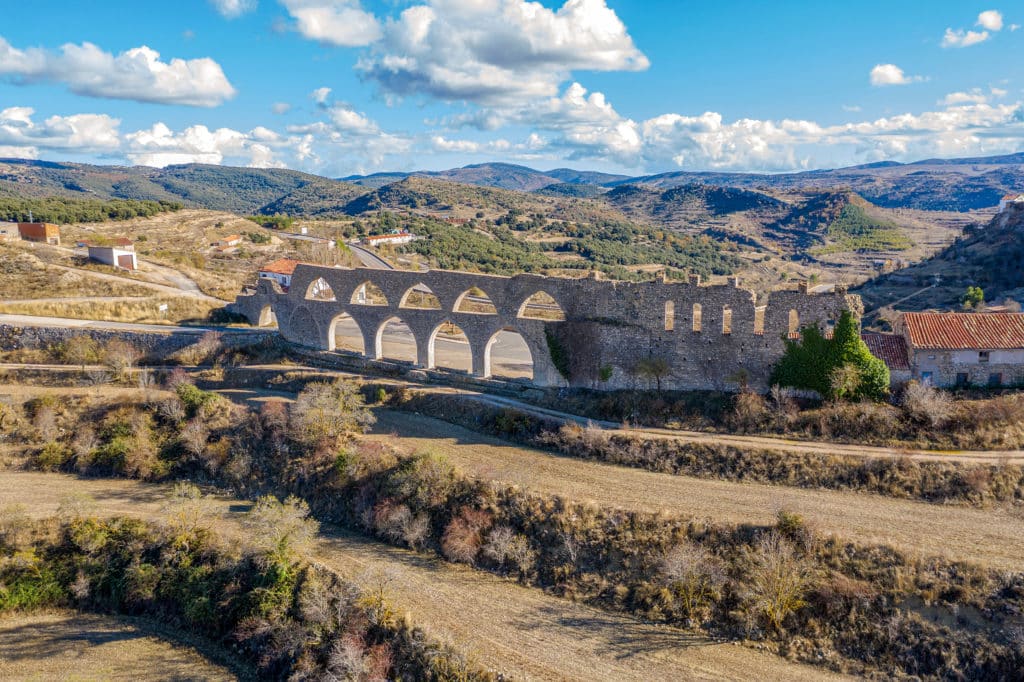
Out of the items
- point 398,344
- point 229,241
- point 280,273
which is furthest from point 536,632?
point 229,241

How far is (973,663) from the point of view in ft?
44.1

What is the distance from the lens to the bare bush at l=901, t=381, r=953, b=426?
2011 cm

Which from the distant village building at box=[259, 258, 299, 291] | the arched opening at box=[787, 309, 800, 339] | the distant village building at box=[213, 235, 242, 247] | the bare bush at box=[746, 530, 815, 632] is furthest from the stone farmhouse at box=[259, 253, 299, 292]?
the bare bush at box=[746, 530, 815, 632]

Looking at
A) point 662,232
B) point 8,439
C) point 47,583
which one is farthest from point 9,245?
point 662,232

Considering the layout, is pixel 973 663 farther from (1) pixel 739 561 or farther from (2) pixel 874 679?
(1) pixel 739 561

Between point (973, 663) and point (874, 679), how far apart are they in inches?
81.1

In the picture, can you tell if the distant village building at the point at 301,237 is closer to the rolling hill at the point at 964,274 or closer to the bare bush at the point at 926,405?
the rolling hill at the point at 964,274

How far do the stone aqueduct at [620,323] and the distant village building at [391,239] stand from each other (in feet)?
123

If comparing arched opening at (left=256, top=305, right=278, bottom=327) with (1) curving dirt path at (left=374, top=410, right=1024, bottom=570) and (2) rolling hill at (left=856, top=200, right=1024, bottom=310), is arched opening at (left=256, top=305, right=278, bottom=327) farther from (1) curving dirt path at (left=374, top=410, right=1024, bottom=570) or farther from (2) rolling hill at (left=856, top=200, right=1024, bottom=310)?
(2) rolling hill at (left=856, top=200, right=1024, bottom=310)

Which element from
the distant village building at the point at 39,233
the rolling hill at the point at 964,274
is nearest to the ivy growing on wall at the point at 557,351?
the rolling hill at the point at 964,274

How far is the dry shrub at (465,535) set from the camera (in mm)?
18562

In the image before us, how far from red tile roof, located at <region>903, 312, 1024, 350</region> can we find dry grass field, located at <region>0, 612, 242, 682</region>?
23.8 meters

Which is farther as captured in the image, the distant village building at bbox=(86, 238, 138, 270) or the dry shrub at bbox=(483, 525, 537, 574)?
the distant village building at bbox=(86, 238, 138, 270)

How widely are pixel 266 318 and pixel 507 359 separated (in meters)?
15.1
